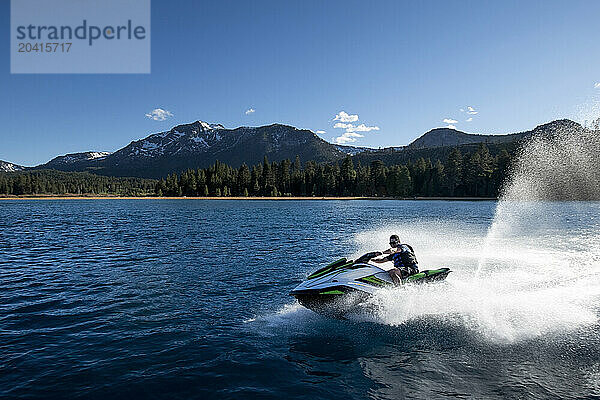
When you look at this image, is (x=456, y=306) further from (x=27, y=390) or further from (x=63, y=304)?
(x=63, y=304)

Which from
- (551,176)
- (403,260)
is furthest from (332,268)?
(551,176)

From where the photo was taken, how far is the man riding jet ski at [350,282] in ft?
37.0

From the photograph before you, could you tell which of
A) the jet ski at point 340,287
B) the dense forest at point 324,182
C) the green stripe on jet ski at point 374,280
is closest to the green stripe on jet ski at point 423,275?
the jet ski at point 340,287

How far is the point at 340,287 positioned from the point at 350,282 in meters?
0.42

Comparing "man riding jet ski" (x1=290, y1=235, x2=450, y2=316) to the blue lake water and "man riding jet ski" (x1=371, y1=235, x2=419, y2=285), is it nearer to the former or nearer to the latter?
"man riding jet ski" (x1=371, y1=235, x2=419, y2=285)

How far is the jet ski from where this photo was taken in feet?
37.0

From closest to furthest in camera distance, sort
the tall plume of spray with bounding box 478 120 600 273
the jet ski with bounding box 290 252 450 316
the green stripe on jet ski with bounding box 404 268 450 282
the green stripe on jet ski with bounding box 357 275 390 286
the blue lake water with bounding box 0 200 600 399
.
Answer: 1. the blue lake water with bounding box 0 200 600 399
2. the jet ski with bounding box 290 252 450 316
3. the green stripe on jet ski with bounding box 357 275 390 286
4. the green stripe on jet ski with bounding box 404 268 450 282
5. the tall plume of spray with bounding box 478 120 600 273

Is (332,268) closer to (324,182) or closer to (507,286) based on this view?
(507,286)

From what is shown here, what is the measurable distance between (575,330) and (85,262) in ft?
77.1

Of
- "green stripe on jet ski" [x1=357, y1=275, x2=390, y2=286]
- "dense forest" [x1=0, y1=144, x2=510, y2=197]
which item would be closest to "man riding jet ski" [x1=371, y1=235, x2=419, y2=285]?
"green stripe on jet ski" [x1=357, y1=275, x2=390, y2=286]

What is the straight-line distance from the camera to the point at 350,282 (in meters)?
11.5

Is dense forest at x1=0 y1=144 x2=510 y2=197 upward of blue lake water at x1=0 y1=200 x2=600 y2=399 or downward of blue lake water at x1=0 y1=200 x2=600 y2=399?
upward

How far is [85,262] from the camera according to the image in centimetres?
2183

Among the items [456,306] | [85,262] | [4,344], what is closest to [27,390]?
[4,344]
